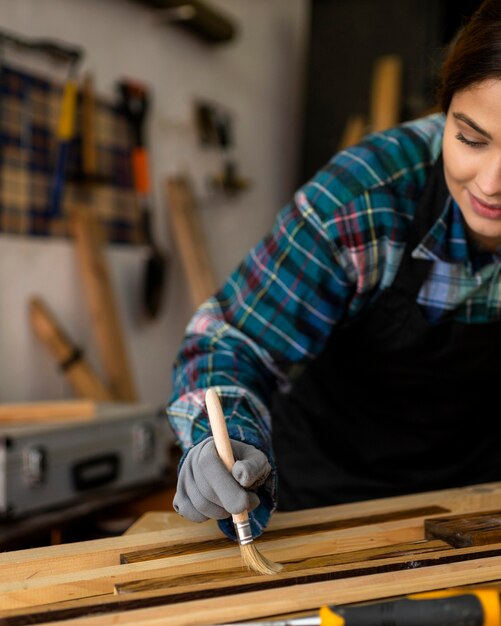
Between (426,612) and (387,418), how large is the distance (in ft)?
2.95

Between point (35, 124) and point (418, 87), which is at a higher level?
point (418, 87)

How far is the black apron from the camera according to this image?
1.51m

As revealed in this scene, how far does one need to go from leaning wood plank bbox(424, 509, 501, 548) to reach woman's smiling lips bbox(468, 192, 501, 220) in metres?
0.47

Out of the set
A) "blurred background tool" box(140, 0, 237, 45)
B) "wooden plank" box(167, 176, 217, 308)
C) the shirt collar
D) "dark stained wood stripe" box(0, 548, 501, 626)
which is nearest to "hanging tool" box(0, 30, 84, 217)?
"blurred background tool" box(140, 0, 237, 45)

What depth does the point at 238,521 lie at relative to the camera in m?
0.99

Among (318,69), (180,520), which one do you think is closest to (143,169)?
(318,69)

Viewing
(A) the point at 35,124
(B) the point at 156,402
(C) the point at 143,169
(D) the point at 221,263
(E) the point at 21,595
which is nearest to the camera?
(E) the point at 21,595

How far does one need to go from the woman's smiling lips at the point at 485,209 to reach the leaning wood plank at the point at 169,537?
48 centimetres

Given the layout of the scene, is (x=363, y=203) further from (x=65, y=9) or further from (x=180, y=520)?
(x=65, y=9)

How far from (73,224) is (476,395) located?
1.99 meters

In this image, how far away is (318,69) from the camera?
4.36 metres

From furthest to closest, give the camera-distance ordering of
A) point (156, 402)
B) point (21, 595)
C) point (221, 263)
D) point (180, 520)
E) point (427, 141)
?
point (221, 263) < point (156, 402) < point (427, 141) < point (180, 520) < point (21, 595)

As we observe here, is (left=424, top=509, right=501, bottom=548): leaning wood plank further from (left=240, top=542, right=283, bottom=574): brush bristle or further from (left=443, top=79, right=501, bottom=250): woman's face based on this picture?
(left=443, top=79, right=501, bottom=250): woman's face

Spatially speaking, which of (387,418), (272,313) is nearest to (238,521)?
(272,313)
